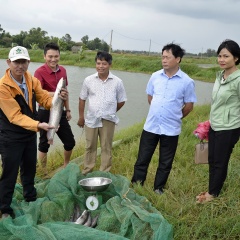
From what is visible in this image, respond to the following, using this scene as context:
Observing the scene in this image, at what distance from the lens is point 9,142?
2.92 metres

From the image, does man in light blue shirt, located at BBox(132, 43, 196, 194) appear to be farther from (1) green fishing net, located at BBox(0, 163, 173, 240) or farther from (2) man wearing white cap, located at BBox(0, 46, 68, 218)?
(2) man wearing white cap, located at BBox(0, 46, 68, 218)

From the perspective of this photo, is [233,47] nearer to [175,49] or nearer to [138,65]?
[175,49]

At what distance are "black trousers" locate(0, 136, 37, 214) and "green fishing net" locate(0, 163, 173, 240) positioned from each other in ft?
0.57

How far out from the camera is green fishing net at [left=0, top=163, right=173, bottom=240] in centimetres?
242

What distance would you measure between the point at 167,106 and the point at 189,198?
107 centimetres

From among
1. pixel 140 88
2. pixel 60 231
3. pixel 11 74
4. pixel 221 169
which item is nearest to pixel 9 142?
pixel 11 74

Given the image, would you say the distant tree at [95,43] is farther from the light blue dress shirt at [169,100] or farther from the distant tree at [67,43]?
the light blue dress shirt at [169,100]

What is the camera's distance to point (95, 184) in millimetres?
3354

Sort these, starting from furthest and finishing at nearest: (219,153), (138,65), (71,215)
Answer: (138,65), (219,153), (71,215)

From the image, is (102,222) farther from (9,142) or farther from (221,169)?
(221,169)

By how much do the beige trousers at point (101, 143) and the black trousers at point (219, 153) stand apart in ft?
4.07

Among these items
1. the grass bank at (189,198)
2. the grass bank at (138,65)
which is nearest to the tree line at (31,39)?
the grass bank at (138,65)

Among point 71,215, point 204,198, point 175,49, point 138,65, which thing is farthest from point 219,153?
point 138,65

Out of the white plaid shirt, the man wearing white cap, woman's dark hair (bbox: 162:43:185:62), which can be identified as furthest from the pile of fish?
woman's dark hair (bbox: 162:43:185:62)
